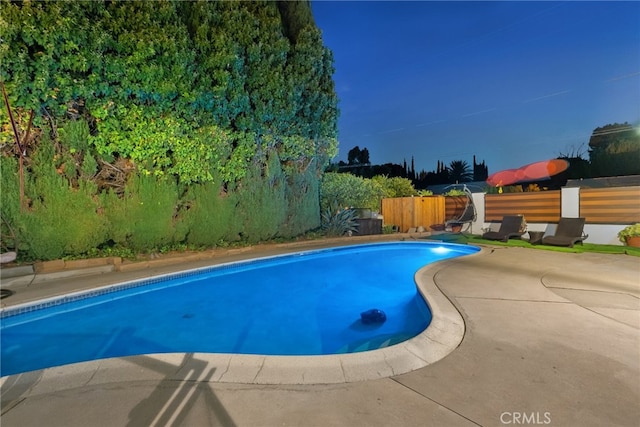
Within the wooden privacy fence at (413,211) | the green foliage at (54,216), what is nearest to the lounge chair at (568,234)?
the wooden privacy fence at (413,211)

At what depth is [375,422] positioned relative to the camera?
1.77 m

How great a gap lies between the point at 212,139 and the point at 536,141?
106 ft

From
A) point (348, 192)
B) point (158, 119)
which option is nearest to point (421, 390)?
point (158, 119)

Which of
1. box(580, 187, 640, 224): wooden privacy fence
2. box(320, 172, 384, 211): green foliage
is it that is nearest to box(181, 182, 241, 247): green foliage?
box(320, 172, 384, 211): green foliage

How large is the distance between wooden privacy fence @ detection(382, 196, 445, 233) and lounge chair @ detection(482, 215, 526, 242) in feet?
11.0

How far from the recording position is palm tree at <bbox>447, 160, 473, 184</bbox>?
31562 millimetres

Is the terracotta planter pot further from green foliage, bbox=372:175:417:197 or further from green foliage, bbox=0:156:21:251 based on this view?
green foliage, bbox=0:156:21:251

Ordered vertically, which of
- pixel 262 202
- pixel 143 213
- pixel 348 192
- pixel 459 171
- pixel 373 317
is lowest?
pixel 373 317

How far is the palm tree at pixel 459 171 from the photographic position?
31.6 metres

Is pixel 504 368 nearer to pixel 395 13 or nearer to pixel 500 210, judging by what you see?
pixel 500 210

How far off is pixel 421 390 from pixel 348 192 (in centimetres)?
1115

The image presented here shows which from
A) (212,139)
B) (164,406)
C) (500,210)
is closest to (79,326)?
(164,406)

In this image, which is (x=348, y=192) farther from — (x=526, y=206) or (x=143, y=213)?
(x=143, y=213)

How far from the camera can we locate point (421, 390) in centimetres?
209
